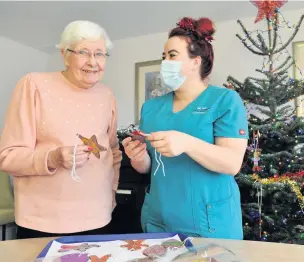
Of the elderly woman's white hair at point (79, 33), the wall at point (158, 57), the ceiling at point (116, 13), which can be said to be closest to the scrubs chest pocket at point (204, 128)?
the elderly woman's white hair at point (79, 33)

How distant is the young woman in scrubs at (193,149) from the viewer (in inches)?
39.4

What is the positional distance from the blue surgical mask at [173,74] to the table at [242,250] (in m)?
0.53

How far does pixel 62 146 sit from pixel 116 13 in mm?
2328

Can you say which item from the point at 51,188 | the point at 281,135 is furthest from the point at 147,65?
the point at 51,188

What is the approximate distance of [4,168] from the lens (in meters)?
1.19

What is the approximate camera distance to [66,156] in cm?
109

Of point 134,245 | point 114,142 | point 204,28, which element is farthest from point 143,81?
point 134,245

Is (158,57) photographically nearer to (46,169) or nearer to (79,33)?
(79,33)

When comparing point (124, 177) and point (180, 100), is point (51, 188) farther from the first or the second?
point (124, 177)

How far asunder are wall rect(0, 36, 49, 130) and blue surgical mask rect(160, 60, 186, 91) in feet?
10.8

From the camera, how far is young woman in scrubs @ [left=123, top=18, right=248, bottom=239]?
1001mm

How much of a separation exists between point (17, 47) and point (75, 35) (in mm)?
3198

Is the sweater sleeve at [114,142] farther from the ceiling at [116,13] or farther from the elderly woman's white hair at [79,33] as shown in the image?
the ceiling at [116,13]

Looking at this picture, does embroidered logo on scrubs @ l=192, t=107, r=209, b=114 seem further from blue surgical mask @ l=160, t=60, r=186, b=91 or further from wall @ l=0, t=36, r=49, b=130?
wall @ l=0, t=36, r=49, b=130
